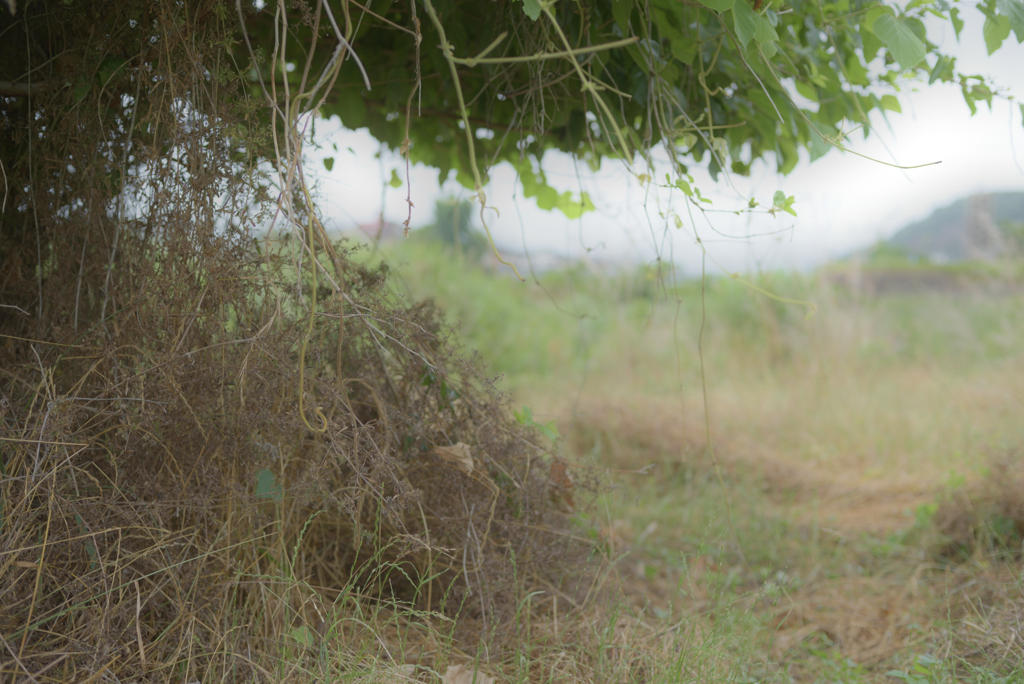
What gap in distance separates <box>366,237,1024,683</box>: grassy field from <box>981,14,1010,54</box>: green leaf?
65cm

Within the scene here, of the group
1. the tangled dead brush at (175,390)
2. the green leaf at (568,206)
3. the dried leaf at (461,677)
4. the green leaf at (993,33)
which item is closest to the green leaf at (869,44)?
the green leaf at (993,33)

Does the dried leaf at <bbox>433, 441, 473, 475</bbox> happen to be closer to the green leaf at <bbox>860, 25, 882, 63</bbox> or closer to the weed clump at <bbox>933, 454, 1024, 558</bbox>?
the green leaf at <bbox>860, 25, 882, 63</bbox>

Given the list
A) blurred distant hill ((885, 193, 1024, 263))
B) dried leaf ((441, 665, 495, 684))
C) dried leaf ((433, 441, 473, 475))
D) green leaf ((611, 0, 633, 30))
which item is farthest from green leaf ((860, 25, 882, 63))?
blurred distant hill ((885, 193, 1024, 263))

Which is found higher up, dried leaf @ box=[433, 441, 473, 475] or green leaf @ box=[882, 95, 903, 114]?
green leaf @ box=[882, 95, 903, 114]

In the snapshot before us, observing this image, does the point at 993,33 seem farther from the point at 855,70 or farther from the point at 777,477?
the point at 777,477

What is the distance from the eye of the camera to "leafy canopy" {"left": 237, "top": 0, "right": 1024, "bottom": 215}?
55.5 inches

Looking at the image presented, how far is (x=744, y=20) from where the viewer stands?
126cm

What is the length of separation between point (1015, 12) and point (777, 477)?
3.01 m

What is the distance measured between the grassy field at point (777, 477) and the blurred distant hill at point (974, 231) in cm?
84

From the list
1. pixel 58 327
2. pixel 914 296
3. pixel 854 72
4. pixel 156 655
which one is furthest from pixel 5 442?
pixel 914 296

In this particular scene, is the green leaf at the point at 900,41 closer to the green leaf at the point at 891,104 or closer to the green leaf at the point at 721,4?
the green leaf at the point at 721,4

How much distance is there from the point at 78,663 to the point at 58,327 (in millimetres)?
698

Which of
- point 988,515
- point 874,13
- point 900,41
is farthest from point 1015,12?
point 988,515

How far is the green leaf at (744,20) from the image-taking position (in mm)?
1253
